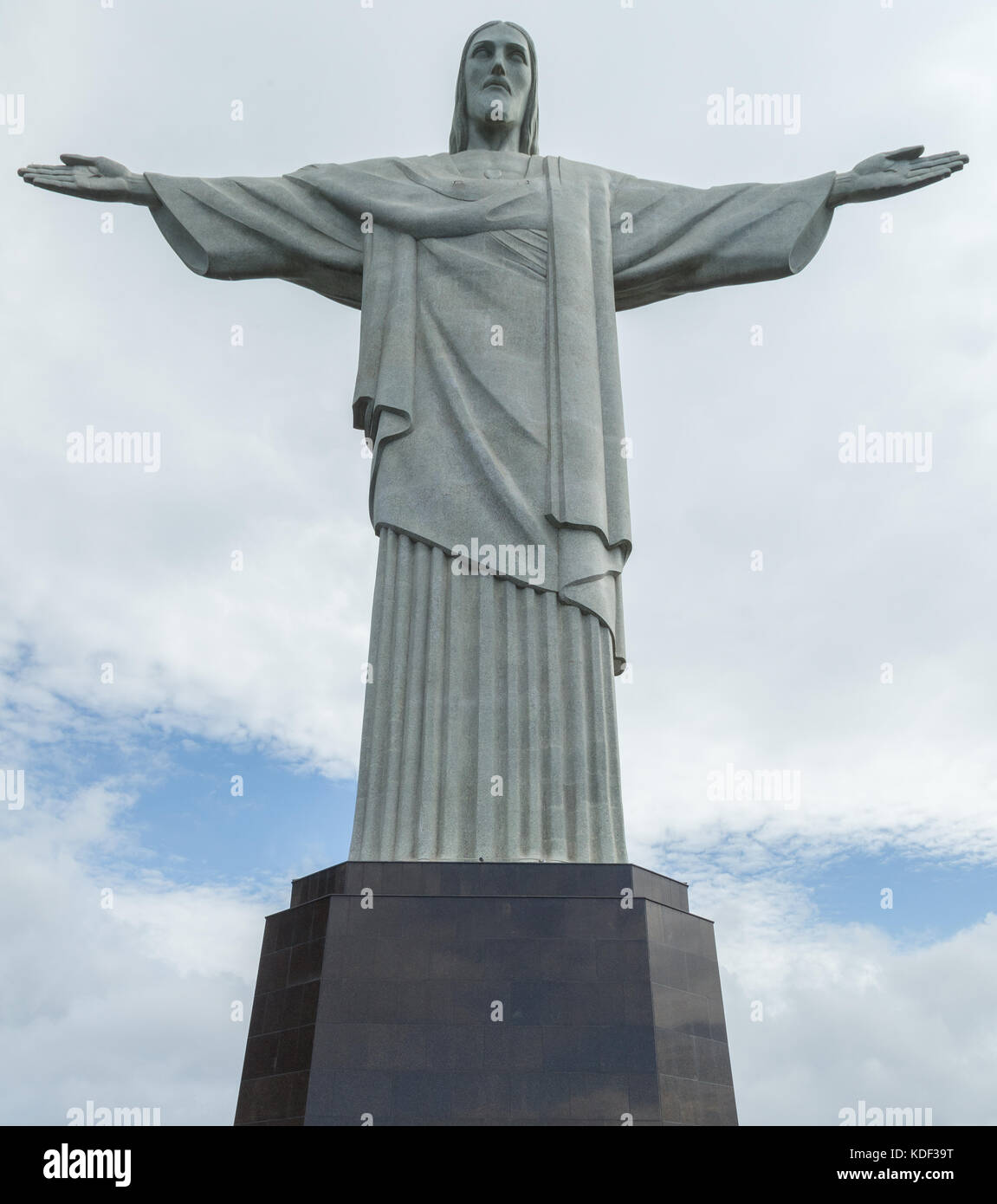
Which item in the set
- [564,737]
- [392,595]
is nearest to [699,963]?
[564,737]

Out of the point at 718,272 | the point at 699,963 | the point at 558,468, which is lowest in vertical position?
the point at 699,963

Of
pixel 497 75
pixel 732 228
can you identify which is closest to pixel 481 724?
pixel 732 228

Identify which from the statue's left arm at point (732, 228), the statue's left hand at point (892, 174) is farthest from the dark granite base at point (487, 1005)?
the statue's left hand at point (892, 174)

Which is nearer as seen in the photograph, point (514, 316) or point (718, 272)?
point (514, 316)

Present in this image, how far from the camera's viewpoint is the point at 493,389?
31.4ft

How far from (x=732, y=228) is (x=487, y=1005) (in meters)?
6.97

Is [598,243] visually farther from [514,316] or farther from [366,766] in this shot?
[366,766]

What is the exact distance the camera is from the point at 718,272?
10.6 m

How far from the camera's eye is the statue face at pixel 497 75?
433 inches

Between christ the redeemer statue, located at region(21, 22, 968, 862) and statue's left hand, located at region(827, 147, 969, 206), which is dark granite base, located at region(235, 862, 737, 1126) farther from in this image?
statue's left hand, located at region(827, 147, 969, 206)

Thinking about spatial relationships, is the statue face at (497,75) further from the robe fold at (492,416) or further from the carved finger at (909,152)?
the carved finger at (909,152)

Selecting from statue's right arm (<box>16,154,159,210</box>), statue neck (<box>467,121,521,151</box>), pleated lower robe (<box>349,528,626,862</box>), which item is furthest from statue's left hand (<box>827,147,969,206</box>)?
statue's right arm (<box>16,154,159,210</box>)

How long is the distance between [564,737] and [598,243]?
4481 mm
